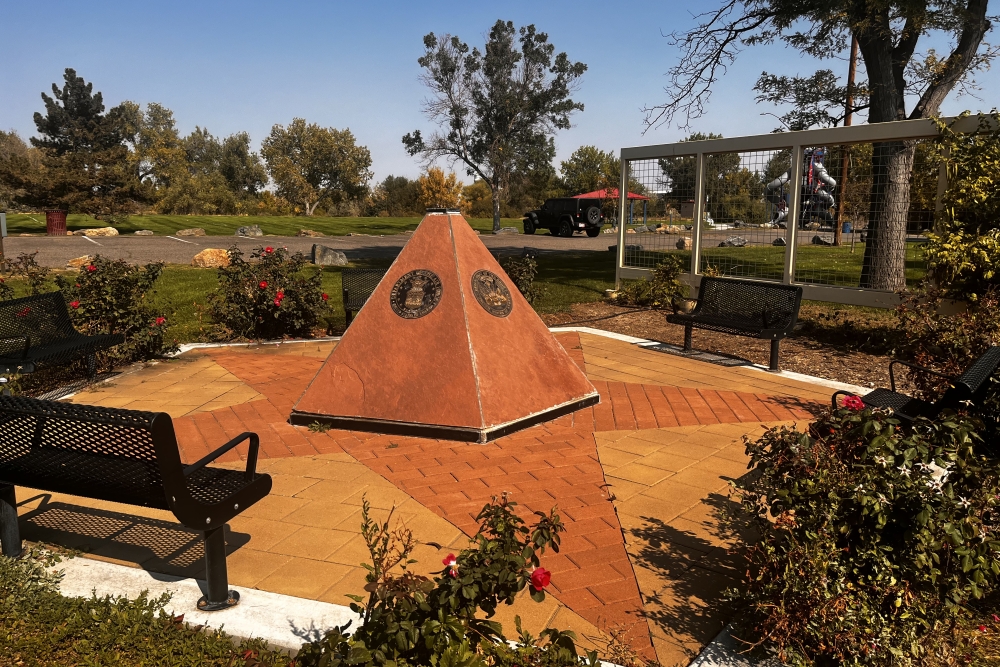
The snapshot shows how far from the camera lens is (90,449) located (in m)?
3.01

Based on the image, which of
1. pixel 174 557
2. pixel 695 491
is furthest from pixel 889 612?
pixel 174 557

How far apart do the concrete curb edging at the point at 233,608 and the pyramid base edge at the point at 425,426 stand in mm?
2152

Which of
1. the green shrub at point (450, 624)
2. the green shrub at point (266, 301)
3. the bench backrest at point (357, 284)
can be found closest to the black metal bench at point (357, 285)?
the bench backrest at point (357, 284)

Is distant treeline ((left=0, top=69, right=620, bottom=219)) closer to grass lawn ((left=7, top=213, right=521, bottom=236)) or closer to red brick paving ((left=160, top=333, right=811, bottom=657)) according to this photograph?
grass lawn ((left=7, top=213, right=521, bottom=236))

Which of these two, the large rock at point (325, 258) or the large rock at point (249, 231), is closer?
the large rock at point (325, 258)

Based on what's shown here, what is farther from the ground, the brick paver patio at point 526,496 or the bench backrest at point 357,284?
the bench backrest at point 357,284

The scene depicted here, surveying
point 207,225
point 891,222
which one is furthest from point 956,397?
point 207,225

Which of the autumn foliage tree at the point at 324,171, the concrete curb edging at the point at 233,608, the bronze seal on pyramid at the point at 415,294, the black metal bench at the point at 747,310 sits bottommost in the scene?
the concrete curb edging at the point at 233,608

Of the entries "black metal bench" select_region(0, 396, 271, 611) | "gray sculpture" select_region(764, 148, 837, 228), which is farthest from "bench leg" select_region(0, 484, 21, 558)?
"gray sculpture" select_region(764, 148, 837, 228)

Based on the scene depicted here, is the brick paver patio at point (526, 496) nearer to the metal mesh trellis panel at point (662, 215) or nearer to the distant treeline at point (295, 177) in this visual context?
the metal mesh trellis panel at point (662, 215)

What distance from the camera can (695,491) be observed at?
435 cm

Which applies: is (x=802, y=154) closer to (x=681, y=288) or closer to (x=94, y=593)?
(x=681, y=288)

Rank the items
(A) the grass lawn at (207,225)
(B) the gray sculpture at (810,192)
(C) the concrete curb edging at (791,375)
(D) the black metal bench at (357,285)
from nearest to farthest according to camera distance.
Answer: (C) the concrete curb edging at (791,375)
(D) the black metal bench at (357,285)
(B) the gray sculpture at (810,192)
(A) the grass lawn at (207,225)

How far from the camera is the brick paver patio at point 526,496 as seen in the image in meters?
3.22
